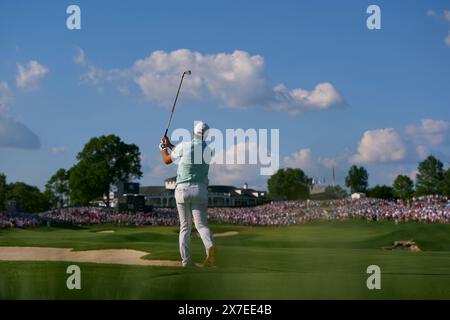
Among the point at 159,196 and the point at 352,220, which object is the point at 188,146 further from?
the point at 159,196

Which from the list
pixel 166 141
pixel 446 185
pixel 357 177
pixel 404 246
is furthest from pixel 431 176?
pixel 166 141

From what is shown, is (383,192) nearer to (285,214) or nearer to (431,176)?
(431,176)

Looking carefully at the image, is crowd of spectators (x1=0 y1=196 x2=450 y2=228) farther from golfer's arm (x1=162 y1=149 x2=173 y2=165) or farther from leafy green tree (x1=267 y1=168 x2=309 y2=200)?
golfer's arm (x1=162 y1=149 x2=173 y2=165)

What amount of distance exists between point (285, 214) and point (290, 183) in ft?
58.9

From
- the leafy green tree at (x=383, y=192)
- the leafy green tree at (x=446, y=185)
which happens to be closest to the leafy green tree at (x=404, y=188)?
the leafy green tree at (x=383, y=192)

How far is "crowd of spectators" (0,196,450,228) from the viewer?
136 ft

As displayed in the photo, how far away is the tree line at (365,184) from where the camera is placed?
30125 mm

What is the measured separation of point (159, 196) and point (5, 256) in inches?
2475

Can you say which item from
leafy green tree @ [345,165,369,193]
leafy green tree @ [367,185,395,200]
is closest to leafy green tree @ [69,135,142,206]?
leafy green tree @ [345,165,369,193]

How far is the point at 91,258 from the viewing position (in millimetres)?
18703

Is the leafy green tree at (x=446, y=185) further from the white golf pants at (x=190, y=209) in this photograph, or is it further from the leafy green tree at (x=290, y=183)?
the white golf pants at (x=190, y=209)

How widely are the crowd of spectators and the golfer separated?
23.7 meters

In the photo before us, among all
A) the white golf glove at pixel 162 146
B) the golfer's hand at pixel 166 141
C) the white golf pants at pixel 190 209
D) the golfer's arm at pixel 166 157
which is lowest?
the white golf pants at pixel 190 209

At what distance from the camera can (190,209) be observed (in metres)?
13.4
